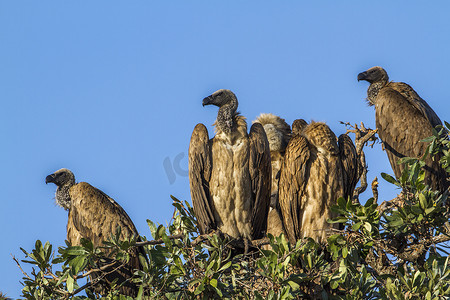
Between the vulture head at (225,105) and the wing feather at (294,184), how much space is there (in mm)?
911

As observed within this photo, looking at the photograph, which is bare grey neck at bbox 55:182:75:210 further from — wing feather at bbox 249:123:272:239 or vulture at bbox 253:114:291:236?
wing feather at bbox 249:123:272:239

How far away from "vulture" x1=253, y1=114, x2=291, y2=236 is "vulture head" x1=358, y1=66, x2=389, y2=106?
4.23ft

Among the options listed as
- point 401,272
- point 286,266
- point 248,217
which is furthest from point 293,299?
point 248,217

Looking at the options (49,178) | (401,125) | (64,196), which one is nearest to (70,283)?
(64,196)

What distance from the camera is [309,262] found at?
263 inches

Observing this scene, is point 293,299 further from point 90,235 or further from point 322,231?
point 90,235

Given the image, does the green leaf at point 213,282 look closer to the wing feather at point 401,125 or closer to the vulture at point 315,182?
the vulture at point 315,182

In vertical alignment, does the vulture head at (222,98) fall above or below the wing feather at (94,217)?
above

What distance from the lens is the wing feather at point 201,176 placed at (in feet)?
27.9

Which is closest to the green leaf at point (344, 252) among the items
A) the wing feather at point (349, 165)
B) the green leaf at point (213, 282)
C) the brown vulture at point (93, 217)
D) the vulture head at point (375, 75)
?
the green leaf at point (213, 282)

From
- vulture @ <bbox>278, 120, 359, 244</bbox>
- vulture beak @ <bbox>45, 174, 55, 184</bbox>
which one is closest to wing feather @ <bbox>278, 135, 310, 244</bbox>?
vulture @ <bbox>278, 120, 359, 244</bbox>

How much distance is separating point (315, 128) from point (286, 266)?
2.57m

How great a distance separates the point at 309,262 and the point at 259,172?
7.09ft

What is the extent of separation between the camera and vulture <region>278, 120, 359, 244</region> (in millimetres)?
8164
